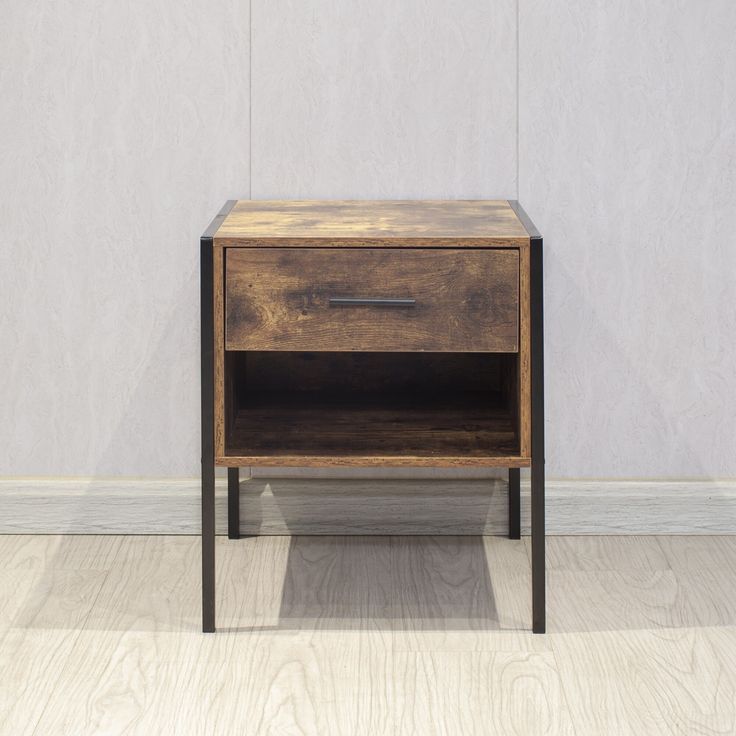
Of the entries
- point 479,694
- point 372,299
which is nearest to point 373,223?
point 372,299

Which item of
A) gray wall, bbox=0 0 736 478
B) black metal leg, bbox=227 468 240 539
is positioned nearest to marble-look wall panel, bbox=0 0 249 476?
gray wall, bbox=0 0 736 478

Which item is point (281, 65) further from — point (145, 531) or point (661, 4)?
point (145, 531)

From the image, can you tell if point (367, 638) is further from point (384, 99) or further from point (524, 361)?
point (384, 99)

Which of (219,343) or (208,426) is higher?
(219,343)

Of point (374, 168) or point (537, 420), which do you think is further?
point (374, 168)

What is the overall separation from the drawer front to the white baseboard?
0.60m

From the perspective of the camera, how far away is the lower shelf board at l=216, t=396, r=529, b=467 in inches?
64.6

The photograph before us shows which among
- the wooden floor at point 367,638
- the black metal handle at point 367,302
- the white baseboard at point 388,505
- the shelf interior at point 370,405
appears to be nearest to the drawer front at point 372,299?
the black metal handle at point 367,302

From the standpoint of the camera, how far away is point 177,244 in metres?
2.08

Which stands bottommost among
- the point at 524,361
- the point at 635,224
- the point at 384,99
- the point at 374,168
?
the point at 524,361

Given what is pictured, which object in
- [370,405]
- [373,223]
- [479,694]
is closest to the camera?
[479,694]

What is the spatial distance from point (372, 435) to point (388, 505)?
41 centimetres

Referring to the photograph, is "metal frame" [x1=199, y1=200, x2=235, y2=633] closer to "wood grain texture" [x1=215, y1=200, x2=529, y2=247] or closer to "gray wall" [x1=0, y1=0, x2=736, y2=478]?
"wood grain texture" [x1=215, y1=200, x2=529, y2=247]

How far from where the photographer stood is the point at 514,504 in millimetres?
2100
